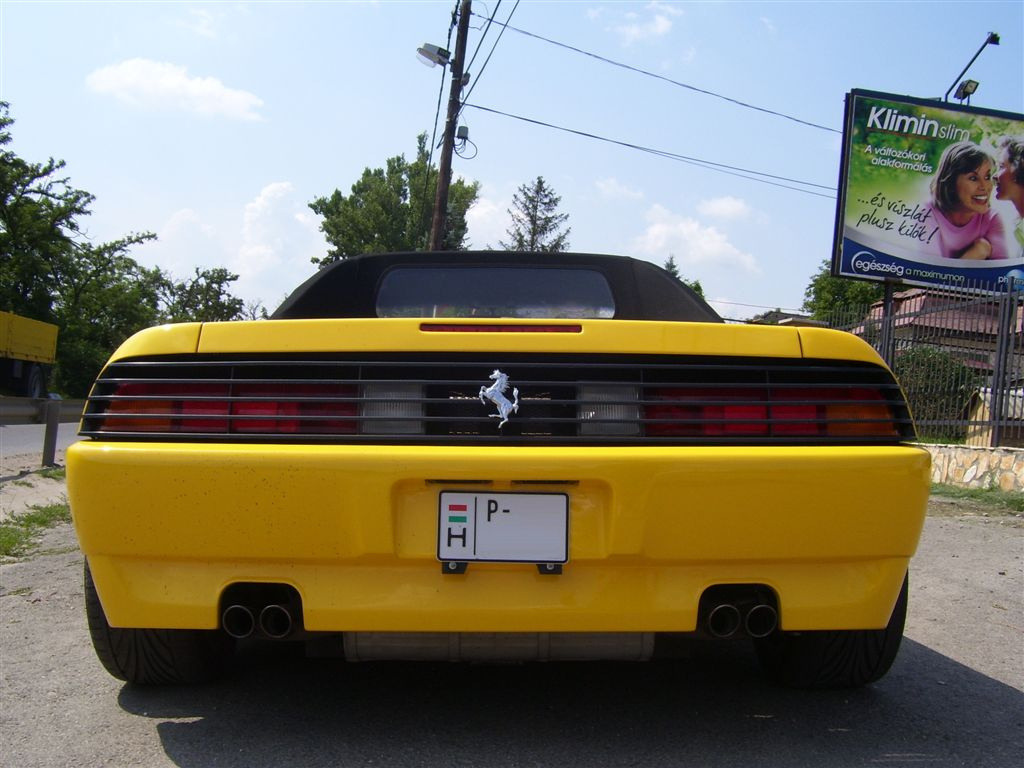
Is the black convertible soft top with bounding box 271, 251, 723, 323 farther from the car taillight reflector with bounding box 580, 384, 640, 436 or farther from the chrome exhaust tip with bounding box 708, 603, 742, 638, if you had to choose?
the chrome exhaust tip with bounding box 708, 603, 742, 638

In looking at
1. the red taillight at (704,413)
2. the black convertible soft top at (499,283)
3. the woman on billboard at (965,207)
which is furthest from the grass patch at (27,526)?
the woman on billboard at (965,207)

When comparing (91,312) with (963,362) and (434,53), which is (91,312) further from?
(963,362)

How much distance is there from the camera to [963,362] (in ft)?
32.6

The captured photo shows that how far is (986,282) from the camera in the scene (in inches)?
580

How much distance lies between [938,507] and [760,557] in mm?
6644

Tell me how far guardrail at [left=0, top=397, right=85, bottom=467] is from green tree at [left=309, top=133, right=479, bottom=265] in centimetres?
4368

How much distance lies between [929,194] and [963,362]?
5836 mm

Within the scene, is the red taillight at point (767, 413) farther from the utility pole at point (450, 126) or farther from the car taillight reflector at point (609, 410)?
the utility pole at point (450, 126)

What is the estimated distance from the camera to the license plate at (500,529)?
2297 mm

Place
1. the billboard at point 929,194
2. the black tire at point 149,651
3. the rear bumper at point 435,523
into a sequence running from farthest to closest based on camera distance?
the billboard at point 929,194 → the black tire at point 149,651 → the rear bumper at point 435,523

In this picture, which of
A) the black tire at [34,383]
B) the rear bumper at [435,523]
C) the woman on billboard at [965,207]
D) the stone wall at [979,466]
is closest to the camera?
the rear bumper at [435,523]

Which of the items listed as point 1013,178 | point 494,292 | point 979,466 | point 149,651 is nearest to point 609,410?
point 494,292

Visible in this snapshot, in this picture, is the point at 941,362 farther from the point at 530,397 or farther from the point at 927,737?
the point at 530,397

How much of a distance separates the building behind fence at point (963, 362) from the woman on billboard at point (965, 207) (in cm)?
421
